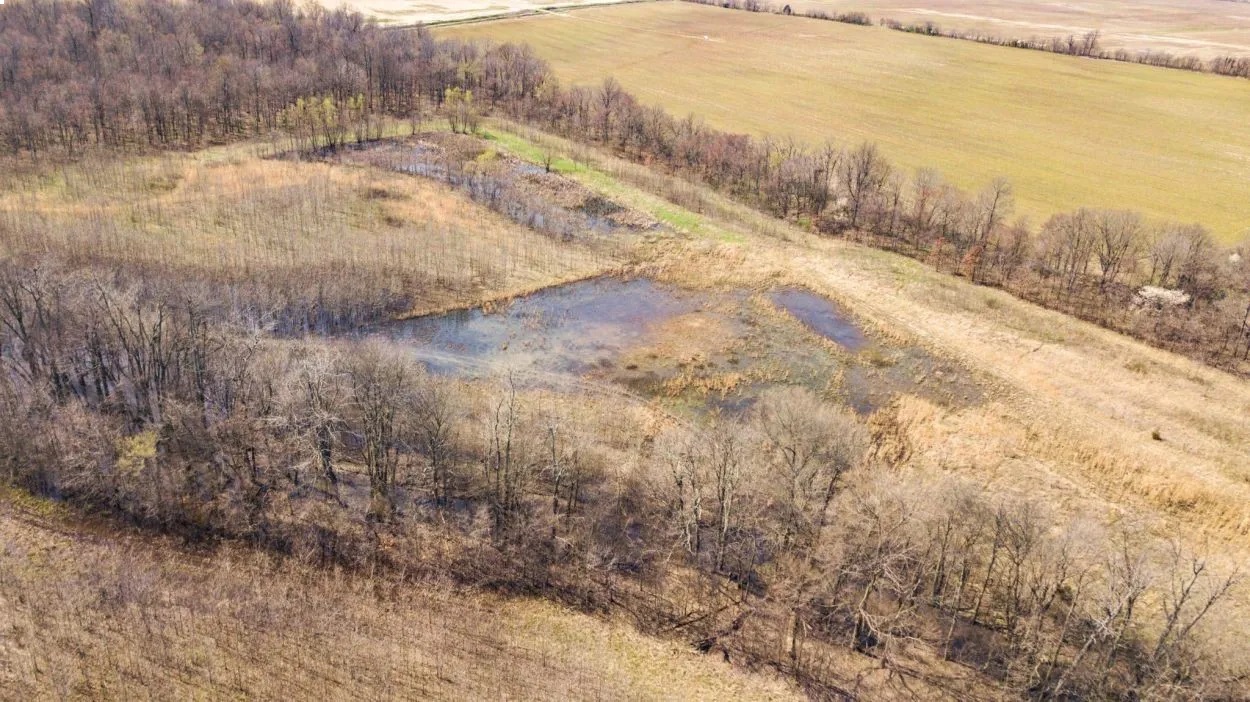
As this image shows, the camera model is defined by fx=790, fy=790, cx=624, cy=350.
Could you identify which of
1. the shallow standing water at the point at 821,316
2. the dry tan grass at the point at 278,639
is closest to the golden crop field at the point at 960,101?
the shallow standing water at the point at 821,316

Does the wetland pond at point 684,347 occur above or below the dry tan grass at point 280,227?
below

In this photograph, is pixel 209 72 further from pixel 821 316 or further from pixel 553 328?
pixel 821 316

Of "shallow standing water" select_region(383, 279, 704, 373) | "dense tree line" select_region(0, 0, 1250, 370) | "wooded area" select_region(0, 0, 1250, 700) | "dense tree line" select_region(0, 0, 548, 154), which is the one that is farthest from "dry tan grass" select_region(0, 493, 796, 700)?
"dense tree line" select_region(0, 0, 548, 154)

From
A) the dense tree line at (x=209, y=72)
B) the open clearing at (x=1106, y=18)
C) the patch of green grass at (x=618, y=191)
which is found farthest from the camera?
the open clearing at (x=1106, y=18)

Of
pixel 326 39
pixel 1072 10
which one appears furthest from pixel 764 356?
pixel 1072 10

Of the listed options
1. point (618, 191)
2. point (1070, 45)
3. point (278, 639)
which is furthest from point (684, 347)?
point (1070, 45)

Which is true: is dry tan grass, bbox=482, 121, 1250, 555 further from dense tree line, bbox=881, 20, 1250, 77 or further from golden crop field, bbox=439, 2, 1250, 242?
dense tree line, bbox=881, 20, 1250, 77

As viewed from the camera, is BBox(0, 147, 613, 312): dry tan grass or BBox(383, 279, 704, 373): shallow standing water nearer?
BBox(383, 279, 704, 373): shallow standing water

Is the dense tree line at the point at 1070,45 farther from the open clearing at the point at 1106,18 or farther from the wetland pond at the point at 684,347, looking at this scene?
the wetland pond at the point at 684,347
